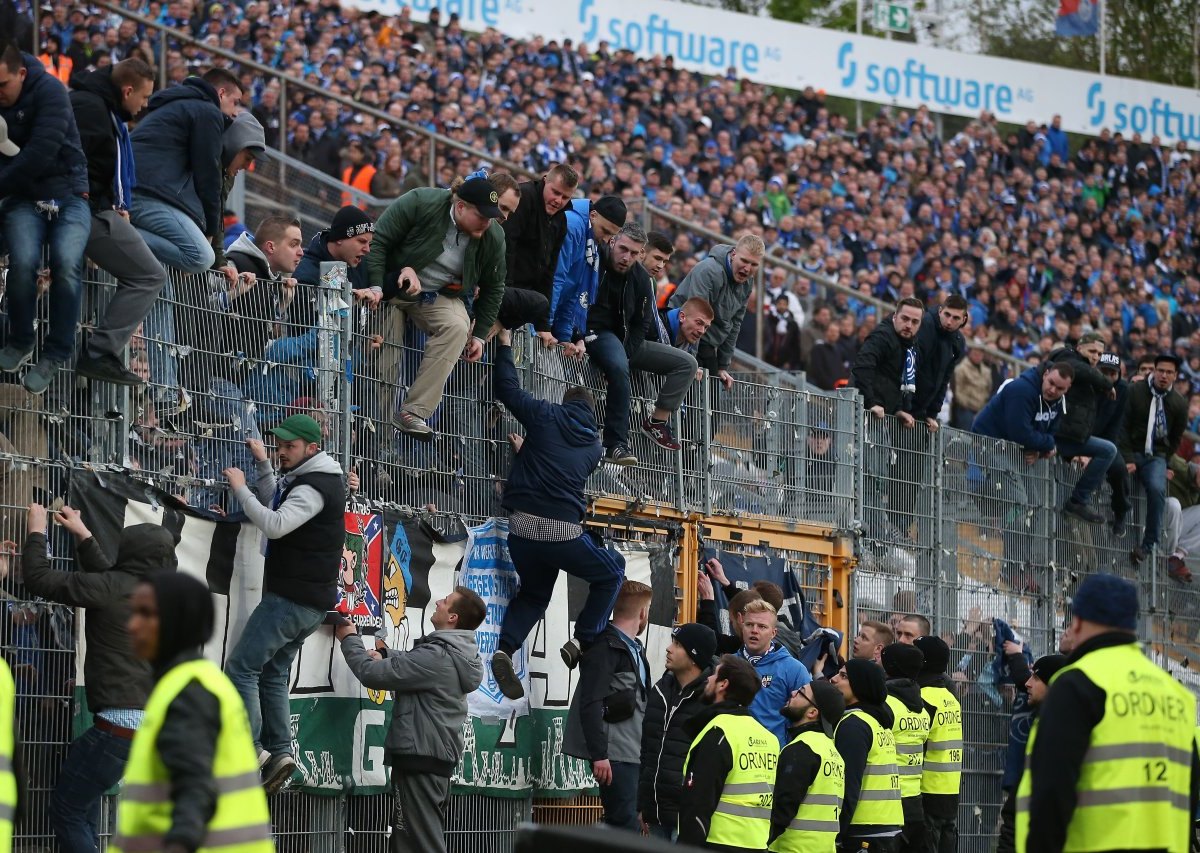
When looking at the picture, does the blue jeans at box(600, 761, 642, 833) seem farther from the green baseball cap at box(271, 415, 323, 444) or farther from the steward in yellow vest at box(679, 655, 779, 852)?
the green baseball cap at box(271, 415, 323, 444)

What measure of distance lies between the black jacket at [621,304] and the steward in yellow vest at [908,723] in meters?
2.85

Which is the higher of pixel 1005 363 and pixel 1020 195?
pixel 1020 195

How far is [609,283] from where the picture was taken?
1357cm

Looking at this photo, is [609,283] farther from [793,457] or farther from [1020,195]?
[1020,195]

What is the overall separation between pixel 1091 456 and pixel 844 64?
16659mm

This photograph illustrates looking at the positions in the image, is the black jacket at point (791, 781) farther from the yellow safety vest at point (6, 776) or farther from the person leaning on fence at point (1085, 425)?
the person leaning on fence at point (1085, 425)

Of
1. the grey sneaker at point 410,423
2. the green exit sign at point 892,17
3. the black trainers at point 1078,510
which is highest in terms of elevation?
the green exit sign at point 892,17

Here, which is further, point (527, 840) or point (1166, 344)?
point (1166, 344)

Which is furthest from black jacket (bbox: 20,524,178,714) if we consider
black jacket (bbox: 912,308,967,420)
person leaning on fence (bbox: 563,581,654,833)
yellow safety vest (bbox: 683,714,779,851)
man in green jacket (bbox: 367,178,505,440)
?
black jacket (bbox: 912,308,967,420)

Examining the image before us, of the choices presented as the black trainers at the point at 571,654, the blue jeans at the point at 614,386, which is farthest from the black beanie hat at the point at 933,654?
the black trainers at the point at 571,654

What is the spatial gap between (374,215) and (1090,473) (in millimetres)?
7111

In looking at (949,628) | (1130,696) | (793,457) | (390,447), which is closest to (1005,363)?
(949,628)

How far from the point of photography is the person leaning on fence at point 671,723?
11102 mm

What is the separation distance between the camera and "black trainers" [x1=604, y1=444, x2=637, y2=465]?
13.4m
